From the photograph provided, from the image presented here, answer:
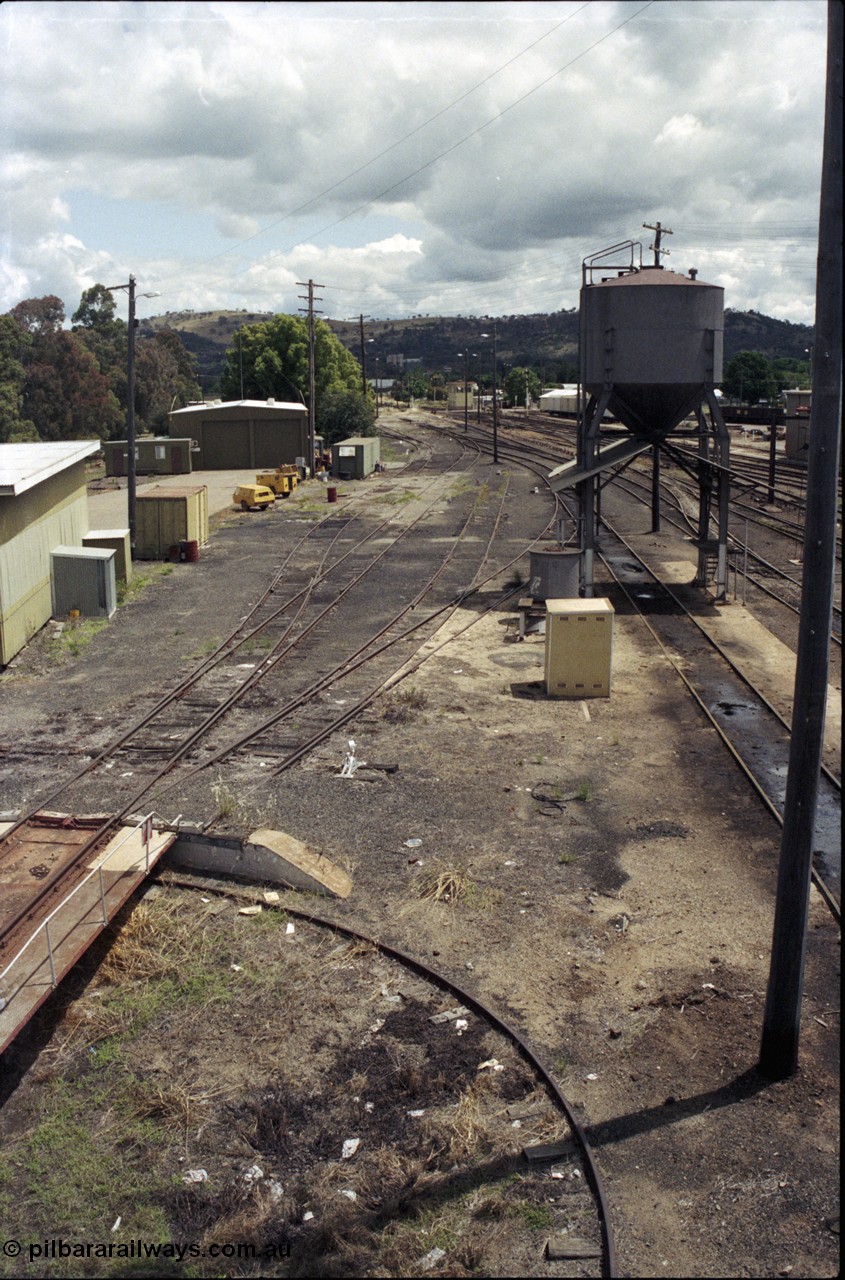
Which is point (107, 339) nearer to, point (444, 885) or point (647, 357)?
point (647, 357)

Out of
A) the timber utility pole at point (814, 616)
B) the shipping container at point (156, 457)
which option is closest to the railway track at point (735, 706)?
the timber utility pole at point (814, 616)

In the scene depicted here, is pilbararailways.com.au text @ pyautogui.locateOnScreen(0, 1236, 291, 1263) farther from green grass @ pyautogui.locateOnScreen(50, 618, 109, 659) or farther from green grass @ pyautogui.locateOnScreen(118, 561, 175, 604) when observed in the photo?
green grass @ pyautogui.locateOnScreen(118, 561, 175, 604)

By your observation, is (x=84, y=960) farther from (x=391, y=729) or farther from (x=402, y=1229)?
(x=391, y=729)

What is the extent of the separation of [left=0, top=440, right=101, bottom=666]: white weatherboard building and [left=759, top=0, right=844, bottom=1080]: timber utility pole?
49.9ft

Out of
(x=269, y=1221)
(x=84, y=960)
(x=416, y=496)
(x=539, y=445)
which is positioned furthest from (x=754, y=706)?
(x=539, y=445)

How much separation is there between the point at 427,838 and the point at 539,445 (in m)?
59.5

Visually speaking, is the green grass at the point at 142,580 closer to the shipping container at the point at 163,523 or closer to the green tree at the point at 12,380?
the shipping container at the point at 163,523

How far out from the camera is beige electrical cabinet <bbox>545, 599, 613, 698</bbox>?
17547mm

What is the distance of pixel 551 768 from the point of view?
579 inches

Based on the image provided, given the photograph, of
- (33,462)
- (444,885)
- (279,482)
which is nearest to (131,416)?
(33,462)

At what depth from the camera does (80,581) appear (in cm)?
2325

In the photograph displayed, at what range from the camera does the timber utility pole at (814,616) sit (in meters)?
7.16

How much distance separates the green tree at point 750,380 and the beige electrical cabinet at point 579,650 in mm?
95401

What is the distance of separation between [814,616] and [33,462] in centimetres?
1920
